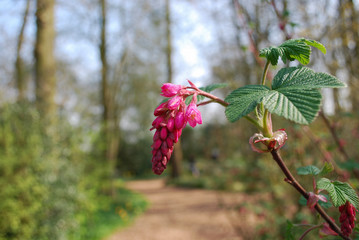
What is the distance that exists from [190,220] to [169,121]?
8.18 metres

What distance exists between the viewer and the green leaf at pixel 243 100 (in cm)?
54

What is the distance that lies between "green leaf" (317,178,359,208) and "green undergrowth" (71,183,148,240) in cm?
555

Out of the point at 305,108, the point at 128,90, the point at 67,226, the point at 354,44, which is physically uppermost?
the point at 128,90

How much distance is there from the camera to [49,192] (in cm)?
441

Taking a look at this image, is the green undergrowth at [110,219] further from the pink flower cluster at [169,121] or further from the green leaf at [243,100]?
the green leaf at [243,100]

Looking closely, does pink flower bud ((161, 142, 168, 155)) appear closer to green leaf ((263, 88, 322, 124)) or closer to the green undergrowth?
green leaf ((263, 88, 322, 124))

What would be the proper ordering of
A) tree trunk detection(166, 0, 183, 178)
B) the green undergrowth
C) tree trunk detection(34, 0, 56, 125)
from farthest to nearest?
tree trunk detection(166, 0, 183, 178) < the green undergrowth < tree trunk detection(34, 0, 56, 125)

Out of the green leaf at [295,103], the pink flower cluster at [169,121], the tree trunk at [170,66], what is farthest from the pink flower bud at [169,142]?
the tree trunk at [170,66]

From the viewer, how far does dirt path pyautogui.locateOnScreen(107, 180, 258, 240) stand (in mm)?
6196

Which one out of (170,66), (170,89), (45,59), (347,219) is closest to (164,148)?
(170,89)

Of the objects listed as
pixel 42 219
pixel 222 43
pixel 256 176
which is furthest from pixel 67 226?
pixel 222 43

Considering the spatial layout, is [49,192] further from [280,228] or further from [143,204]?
[143,204]

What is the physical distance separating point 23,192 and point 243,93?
463 cm

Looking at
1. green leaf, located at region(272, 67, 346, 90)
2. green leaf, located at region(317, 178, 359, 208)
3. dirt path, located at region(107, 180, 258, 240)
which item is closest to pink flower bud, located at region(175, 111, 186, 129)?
green leaf, located at region(272, 67, 346, 90)
